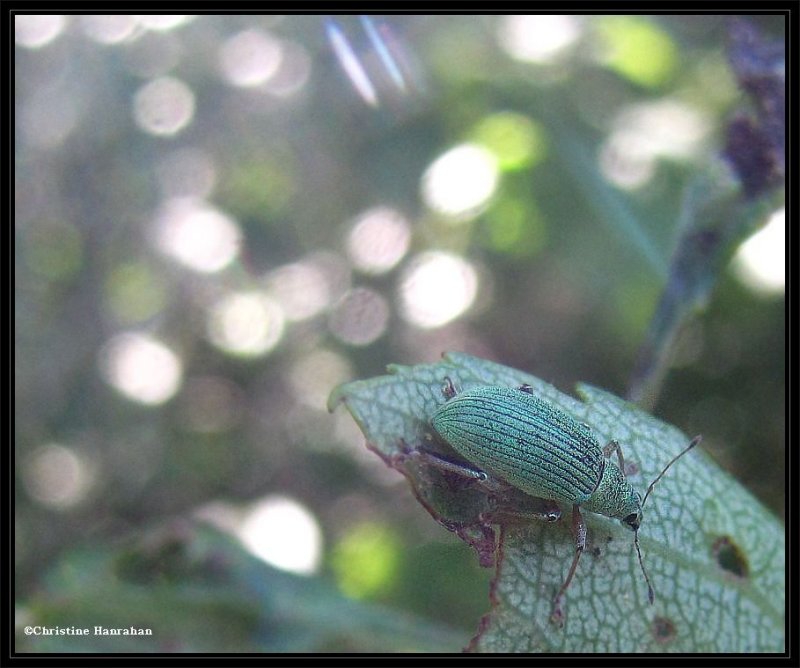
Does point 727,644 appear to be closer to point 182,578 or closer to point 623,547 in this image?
point 623,547

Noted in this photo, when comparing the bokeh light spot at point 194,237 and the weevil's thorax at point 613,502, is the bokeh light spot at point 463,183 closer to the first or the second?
the bokeh light spot at point 194,237

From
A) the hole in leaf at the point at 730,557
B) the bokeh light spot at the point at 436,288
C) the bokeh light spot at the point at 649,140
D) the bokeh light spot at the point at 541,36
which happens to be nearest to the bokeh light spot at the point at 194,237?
the bokeh light spot at the point at 436,288

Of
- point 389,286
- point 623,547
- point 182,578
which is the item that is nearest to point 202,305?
point 389,286

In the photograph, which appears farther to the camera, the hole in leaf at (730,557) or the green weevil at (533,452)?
the hole in leaf at (730,557)

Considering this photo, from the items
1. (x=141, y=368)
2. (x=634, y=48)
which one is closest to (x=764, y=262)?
(x=634, y=48)

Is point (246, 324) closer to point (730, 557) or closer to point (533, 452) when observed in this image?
point (533, 452)

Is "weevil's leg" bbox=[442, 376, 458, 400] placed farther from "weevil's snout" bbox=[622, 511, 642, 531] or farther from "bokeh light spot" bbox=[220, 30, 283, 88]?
"bokeh light spot" bbox=[220, 30, 283, 88]
